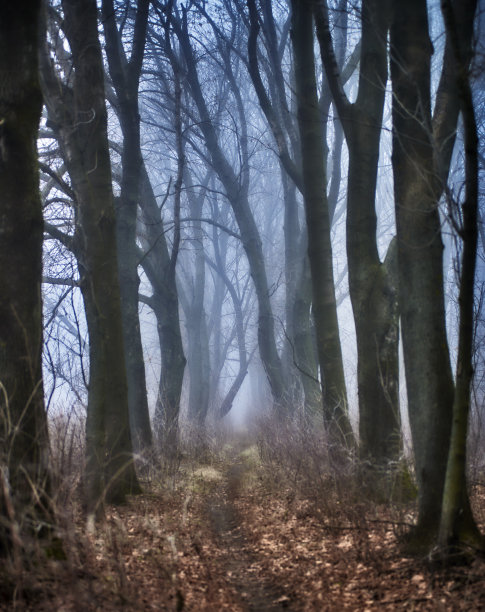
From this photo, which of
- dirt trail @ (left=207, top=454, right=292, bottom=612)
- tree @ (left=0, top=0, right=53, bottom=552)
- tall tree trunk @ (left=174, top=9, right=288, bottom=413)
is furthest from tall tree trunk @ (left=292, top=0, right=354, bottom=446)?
tall tree trunk @ (left=174, top=9, right=288, bottom=413)

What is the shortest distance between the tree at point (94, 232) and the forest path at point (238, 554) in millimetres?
1314

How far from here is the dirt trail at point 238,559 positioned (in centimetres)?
467

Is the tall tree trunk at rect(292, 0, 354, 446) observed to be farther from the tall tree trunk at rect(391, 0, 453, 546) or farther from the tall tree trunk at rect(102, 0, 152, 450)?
the tall tree trunk at rect(391, 0, 453, 546)

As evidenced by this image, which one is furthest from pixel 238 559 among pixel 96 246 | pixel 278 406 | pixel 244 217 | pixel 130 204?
pixel 244 217

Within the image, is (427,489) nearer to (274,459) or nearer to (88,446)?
(88,446)

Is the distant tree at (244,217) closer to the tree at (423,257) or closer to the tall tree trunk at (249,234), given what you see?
the tall tree trunk at (249,234)

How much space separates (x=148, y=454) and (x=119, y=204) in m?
4.43

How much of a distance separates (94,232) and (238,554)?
4.35 metres

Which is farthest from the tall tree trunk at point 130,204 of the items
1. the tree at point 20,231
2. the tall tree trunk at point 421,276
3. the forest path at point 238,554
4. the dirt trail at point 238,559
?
the tall tree trunk at point 421,276

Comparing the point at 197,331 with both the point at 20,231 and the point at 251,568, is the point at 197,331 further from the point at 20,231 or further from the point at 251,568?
the point at 20,231

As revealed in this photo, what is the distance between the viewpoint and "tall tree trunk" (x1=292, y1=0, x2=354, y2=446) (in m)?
9.39

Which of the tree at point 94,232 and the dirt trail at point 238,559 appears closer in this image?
the dirt trail at point 238,559

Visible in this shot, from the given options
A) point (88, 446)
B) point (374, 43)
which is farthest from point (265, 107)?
point (88, 446)

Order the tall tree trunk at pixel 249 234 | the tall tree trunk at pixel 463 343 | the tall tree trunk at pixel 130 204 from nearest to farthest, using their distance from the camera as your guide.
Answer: the tall tree trunk at pixel 463 343
the tall tree trunk at pixel 130 204
the tall tree trunk at pixel 249 234
